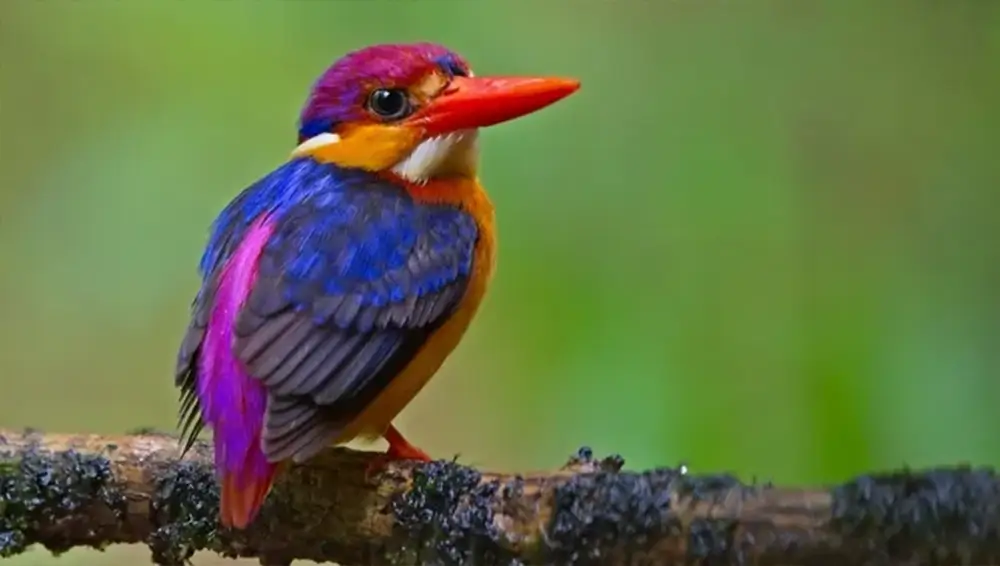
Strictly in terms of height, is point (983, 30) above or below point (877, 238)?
above

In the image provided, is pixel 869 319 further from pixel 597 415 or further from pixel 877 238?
pixel 597 415

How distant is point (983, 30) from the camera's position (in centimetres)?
184

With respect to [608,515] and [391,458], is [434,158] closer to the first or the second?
[391,458]

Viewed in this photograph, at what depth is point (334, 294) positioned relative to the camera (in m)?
1.37

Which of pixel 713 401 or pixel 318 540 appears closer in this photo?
pixel 318 540

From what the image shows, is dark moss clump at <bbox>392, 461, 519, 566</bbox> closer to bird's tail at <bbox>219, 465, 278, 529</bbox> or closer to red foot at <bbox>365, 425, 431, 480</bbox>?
red foot at <bbox>365, 425, 431, 480</bbox>

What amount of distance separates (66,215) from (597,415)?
1279mm

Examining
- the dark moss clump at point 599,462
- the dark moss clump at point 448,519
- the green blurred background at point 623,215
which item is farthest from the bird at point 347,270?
the green blurred background at point 623,215

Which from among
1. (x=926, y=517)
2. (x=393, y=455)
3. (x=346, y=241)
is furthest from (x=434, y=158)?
(x=926, y=517)

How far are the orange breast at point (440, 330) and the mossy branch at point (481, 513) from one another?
0.20ft

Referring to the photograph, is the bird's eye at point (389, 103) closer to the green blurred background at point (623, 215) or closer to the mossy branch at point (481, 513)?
the mossy branch at point (481, 513)

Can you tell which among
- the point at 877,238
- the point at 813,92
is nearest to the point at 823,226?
the point at 877,238

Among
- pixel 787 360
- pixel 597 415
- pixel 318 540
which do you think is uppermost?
pixel 787 360

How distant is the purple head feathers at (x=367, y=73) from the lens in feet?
5.18
